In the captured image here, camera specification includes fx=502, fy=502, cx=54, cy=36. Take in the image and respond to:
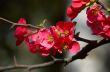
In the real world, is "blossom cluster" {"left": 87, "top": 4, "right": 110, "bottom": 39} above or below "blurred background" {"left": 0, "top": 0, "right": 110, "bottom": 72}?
above

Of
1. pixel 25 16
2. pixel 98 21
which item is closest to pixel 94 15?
pixel 98 21

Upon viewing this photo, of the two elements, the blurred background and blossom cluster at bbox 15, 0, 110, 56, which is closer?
blossom cluster at bbox 15, 0, 110, 56

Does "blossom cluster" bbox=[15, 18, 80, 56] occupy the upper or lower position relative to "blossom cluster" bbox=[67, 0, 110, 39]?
lower

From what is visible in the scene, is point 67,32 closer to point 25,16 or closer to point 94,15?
point 94,15

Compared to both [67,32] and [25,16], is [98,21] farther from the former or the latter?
[25,16]

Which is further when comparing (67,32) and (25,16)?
(25,16)

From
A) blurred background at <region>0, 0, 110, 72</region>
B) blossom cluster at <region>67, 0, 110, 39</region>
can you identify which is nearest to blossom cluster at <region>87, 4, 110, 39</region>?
blossom cluster at <region>67, 0, 110, 39</region>

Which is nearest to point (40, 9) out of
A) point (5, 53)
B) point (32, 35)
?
point (5, 53)

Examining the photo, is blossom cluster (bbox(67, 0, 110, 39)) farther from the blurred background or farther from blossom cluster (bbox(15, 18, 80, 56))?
the blurred background

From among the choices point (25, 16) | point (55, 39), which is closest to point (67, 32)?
point (55, 39)

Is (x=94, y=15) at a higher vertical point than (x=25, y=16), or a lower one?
higher

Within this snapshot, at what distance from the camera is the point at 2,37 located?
473 cm

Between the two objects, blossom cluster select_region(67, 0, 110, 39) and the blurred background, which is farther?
the blurred background

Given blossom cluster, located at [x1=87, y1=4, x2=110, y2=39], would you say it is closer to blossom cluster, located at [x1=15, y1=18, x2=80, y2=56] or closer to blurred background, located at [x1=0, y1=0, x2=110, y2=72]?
blossom cluster, located at [x1=15, y1=18, x2=80, y2=56]
